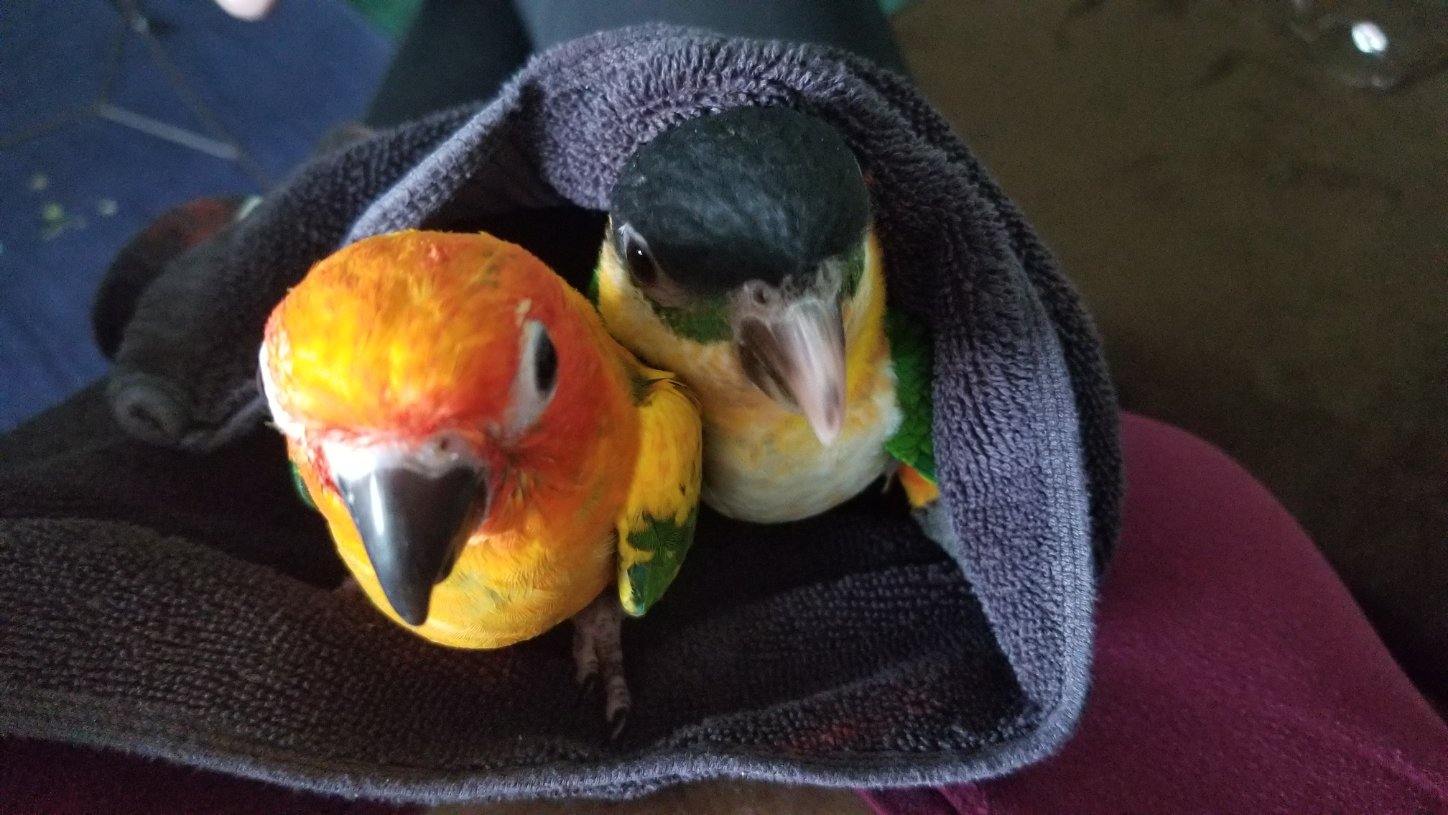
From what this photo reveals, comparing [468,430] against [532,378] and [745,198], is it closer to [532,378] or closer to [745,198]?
[532,378]

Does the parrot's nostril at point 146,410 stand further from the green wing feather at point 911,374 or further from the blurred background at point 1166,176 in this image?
the blurred background at point 1166,176

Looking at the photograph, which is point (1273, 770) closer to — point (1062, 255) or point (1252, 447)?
point (1252, 447)

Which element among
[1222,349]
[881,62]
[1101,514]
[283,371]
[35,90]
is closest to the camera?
[283,371]

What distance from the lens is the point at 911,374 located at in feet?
1.86

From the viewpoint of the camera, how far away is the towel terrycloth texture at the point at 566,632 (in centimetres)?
47

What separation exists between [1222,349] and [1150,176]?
28 cm

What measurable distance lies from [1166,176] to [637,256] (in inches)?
36.9

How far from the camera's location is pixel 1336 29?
1.13 metres

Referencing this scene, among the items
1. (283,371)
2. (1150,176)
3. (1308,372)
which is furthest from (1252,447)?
(283,371)

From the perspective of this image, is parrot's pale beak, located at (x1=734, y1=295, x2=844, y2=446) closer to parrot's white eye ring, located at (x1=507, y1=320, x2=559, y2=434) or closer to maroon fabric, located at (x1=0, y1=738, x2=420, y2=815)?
parrot's white eye ring, located at (x1=507, y1=320, x2=559, y2=434)

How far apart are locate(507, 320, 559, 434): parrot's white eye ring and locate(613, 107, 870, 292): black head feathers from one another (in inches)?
3.6

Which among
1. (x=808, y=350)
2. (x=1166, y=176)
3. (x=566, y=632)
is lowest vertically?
(x=566, y=632)

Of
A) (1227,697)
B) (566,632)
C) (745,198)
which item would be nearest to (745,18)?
(745,198)

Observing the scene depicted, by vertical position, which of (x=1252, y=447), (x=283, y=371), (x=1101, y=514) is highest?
(x=283, y=371)
